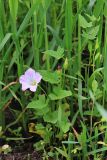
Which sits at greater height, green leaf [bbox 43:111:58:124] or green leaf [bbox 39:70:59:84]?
green leaf [bbox 39:70:59:84]

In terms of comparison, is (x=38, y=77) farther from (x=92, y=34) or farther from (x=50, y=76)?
(x=92, y=34)

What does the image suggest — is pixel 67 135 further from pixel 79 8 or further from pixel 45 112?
pixel 79 8

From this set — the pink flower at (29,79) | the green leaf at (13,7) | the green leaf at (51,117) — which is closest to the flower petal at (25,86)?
the pink flower at (29,79)

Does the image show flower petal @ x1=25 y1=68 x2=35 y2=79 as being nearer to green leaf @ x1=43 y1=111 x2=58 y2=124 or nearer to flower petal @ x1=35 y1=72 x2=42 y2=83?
flower petal @ x1=35 y1=72 x2=42 y2=83

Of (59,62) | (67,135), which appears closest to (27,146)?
(67,135)

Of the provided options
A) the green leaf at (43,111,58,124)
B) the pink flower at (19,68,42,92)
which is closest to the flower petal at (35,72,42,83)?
the pink flower at (19,68,42,92)

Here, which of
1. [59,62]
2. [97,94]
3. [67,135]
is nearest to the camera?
[97,94]

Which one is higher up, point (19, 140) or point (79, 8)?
point (79, 8)
